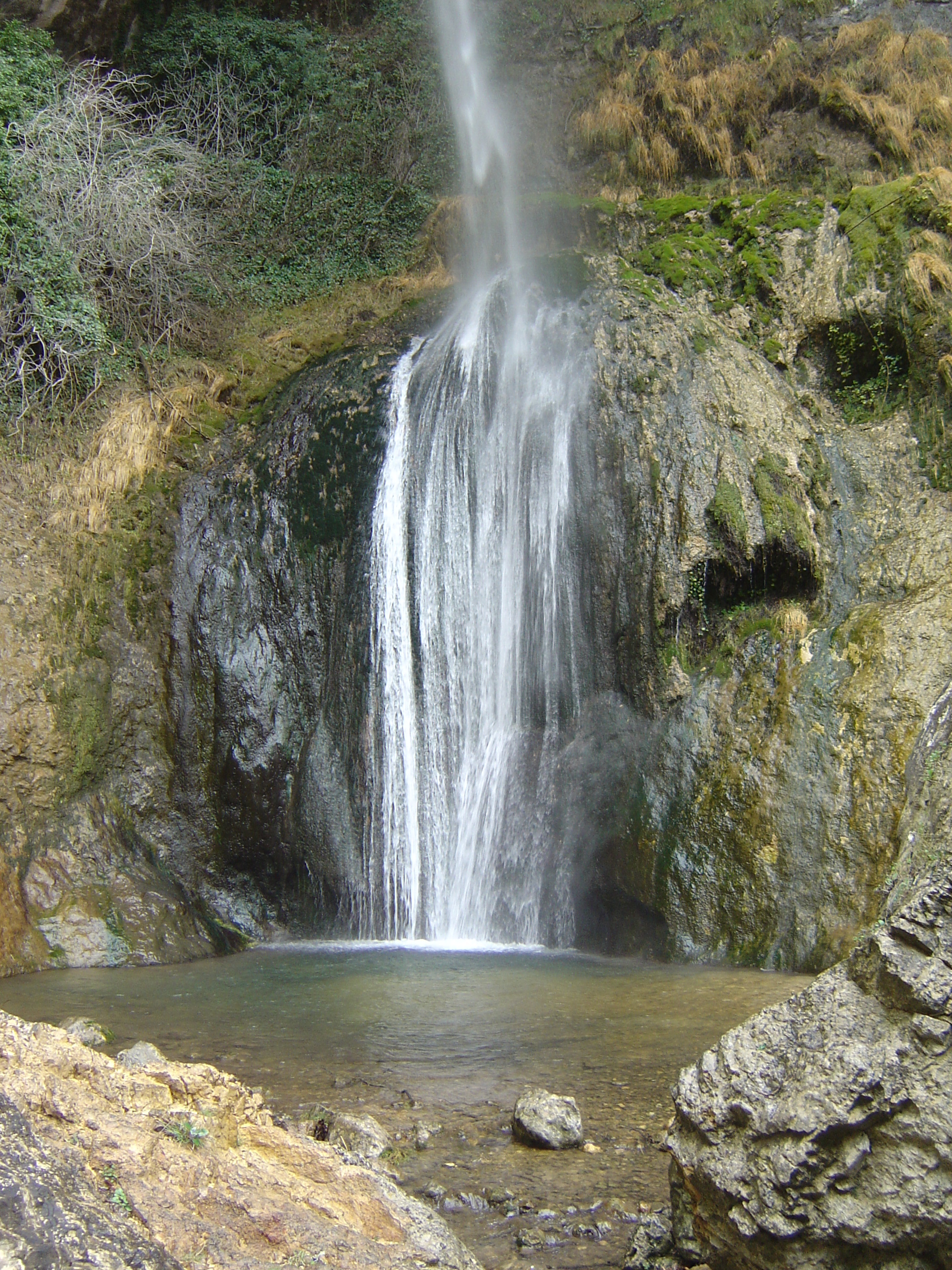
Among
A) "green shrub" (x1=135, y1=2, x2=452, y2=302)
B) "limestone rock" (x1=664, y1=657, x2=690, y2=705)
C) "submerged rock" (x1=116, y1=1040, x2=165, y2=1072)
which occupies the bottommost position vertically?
"submerged rock" (x1=116, y1=1040, x2=165, y2=1072)

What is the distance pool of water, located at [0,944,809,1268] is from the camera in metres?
3.00

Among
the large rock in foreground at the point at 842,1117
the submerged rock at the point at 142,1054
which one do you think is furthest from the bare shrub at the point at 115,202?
the large rock in foreground at the point at 842,1117

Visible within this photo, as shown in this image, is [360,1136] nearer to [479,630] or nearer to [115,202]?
[479,630]

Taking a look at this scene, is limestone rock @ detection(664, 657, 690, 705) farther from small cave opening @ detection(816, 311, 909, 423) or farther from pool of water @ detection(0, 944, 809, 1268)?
small cave opening @ detection(816, 311, 909, 423)

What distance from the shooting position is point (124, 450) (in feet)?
34.4

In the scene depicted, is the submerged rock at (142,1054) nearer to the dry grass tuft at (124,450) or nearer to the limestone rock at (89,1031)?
the limestone rock at (89,1031)

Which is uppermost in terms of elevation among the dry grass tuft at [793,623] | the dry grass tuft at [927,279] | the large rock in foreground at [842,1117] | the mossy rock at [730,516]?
the dry grass tuft at [927,279]

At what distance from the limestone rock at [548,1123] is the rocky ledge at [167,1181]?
108cm

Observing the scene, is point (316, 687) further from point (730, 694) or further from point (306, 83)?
point (306, 83)

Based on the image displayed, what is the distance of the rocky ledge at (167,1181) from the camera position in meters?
1.60

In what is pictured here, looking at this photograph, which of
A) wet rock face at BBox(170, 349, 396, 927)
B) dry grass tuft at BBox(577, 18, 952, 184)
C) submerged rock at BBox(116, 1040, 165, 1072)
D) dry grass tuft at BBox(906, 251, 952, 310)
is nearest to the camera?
submerged rock at BBox(116, 1040, 165, 1072)

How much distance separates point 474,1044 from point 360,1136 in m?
1.47

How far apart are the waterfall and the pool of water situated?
90 cm

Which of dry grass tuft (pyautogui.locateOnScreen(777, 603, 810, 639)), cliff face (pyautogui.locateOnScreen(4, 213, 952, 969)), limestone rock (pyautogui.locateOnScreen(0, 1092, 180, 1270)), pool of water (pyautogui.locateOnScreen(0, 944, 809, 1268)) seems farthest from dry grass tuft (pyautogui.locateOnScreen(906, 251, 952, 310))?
limestone rock (pyautogui.locateOnScreen(0, 1092, 180, 1270))
